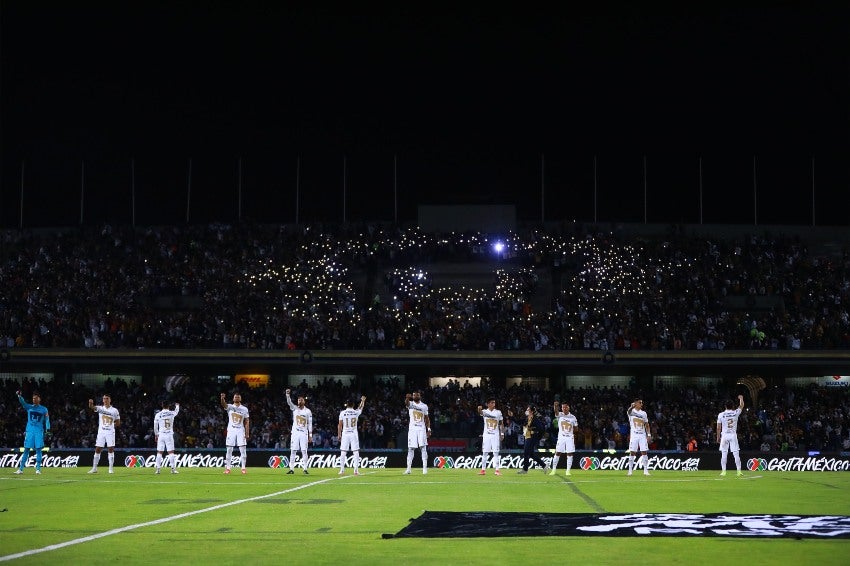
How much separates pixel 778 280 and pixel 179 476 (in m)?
33.8

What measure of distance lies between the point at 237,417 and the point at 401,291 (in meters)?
22.3

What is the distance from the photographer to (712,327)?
4800 cm

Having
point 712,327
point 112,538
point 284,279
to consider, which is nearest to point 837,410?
point 712,327

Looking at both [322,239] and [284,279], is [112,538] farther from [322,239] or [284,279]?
[322,239]

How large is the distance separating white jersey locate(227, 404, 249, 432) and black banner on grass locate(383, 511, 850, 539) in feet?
52.2

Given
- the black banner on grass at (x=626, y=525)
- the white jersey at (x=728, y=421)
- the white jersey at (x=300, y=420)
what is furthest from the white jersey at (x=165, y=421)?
the black banner on grass at (x=626, y=525)

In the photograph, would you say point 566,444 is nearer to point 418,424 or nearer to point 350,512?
point 418,424

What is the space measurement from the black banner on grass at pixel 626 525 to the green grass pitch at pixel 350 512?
440mm

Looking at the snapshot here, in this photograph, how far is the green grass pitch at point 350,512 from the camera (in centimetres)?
1140

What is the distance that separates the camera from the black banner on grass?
43.0 ft

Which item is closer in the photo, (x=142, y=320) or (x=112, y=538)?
(x=112, y=538)

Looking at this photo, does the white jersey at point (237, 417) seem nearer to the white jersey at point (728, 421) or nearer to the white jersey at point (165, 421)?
the white jersey at point (165, 421)

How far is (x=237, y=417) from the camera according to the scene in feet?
103

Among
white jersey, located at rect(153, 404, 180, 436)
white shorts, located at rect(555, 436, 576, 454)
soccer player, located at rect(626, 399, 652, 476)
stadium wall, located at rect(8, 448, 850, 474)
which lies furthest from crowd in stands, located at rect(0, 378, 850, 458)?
soccer player, located at rect(626, 399, 652, 476)
